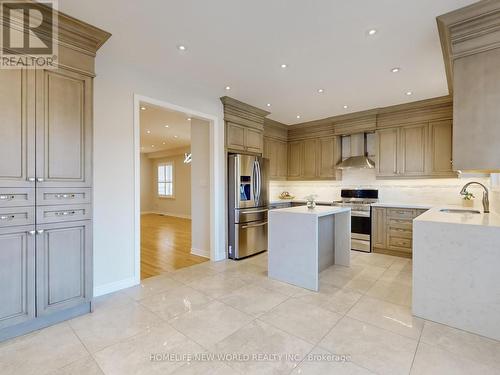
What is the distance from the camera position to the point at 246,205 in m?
4.33

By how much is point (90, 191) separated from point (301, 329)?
2.34 metres

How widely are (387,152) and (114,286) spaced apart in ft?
16.4

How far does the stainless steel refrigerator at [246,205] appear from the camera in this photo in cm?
421

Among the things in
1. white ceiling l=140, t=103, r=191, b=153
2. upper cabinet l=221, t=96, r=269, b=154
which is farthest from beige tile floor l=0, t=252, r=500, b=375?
white ceiling l=140, t=103, r=191, b=153

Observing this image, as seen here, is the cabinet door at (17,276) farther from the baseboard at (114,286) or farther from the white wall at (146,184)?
the white wall at (146,184)

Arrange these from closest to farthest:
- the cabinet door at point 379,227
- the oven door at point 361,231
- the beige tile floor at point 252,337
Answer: the beige tile floor at point 252,337
the cabinet door at point 379,227
the oven door at point 361,231

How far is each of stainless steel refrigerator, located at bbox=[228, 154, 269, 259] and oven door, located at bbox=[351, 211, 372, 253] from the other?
1.75m

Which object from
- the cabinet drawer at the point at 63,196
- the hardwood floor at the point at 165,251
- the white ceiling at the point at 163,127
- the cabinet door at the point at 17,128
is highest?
the white ceiling at the point at 163,127

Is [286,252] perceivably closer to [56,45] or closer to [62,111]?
[62,111]

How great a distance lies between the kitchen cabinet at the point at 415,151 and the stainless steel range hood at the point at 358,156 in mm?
219

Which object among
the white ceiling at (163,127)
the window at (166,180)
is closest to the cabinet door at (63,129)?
the white ceiling at (163,127)

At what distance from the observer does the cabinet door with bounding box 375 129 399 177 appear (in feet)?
15.4

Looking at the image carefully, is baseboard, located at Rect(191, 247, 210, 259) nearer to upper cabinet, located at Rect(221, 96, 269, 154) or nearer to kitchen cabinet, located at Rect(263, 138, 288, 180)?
upper cabinet, located at Rect(221, 96, 269, 154)

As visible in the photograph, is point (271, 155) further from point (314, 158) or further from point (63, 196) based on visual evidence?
point (63, 196)
